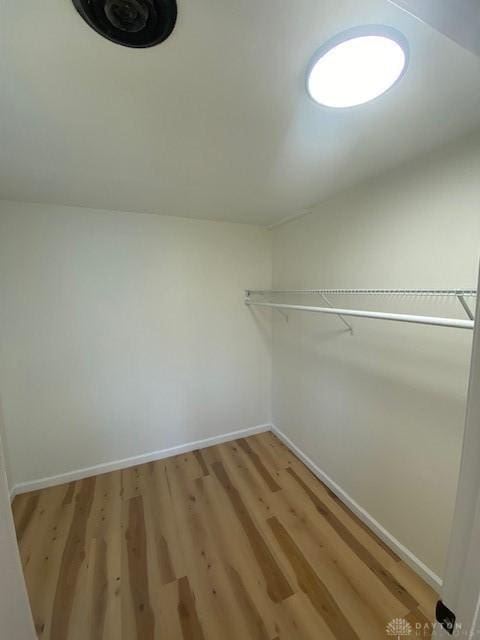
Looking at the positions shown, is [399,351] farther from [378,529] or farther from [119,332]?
[119,332]

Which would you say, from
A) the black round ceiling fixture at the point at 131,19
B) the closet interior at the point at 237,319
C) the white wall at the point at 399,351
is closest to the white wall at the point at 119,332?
the closet interior at the point at 237,319

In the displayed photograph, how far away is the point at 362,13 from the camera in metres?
0.64

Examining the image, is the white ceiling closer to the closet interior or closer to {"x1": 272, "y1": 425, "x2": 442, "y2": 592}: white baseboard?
the closet interior

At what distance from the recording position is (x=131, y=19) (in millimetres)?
648

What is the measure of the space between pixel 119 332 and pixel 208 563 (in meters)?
1.71

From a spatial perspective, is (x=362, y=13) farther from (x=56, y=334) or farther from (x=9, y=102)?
(x=56, y=334)

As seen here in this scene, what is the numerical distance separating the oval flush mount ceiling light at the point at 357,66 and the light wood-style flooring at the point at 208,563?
224 cm

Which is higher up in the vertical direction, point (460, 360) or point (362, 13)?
point (362, 13)

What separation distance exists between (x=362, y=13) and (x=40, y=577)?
273 cm

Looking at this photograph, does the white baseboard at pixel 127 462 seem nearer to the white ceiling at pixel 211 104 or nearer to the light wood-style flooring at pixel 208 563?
the light wood-style flooring at pixel 208 563

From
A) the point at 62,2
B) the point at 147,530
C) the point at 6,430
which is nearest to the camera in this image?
the point at 62,2

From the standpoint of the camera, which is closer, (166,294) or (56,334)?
(56,334)

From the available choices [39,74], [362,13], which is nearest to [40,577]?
[39,74]

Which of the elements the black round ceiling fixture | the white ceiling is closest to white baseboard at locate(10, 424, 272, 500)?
the white ceiling
